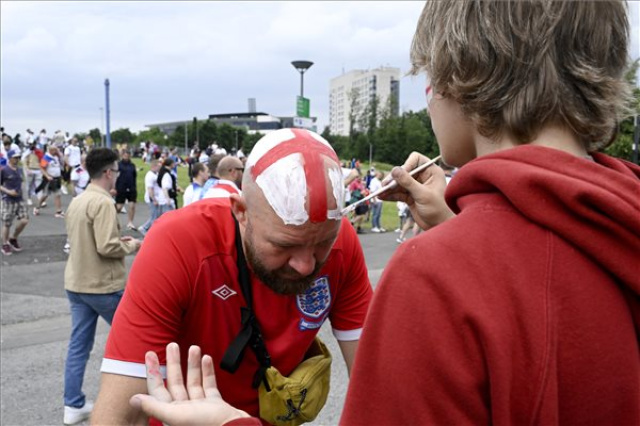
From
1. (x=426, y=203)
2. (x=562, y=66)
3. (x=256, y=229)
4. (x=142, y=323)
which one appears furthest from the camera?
(x=256, y=229)

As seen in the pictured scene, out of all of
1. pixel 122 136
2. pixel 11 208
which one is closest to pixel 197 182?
pixel 11 208

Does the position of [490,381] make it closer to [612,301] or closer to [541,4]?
[612,301]

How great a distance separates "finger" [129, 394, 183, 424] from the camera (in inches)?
46.2

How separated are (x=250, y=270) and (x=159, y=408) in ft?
2.77

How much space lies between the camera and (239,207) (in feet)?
6.74

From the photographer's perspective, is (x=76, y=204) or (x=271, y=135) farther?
(x=76, y=204)

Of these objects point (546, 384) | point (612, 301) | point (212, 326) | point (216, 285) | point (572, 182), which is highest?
point (572, 182)

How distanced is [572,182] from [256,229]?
4.02 ft

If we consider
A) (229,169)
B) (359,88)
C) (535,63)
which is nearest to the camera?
(535,63)

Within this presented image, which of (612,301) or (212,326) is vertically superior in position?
(612,301)

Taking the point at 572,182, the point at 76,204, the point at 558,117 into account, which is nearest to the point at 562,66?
the point at 558,117

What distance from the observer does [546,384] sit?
0.84 metres

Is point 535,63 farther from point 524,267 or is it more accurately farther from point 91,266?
point 91,266

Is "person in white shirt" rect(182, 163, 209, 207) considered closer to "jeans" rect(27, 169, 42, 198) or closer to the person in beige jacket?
the person in beige jacket
